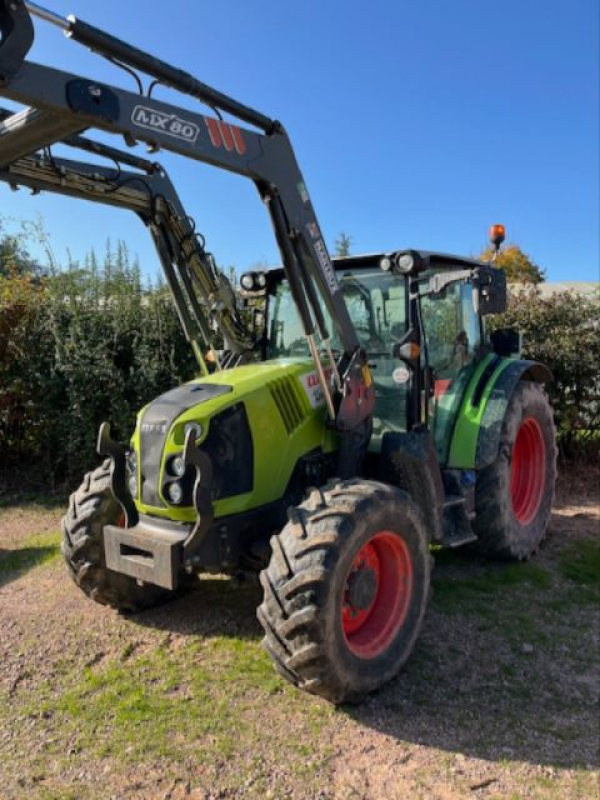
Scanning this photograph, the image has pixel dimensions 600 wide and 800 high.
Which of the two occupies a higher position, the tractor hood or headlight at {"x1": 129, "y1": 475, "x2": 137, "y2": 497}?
the tractor hood

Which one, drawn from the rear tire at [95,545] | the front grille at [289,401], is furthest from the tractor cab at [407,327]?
the rear tire at [95,545]

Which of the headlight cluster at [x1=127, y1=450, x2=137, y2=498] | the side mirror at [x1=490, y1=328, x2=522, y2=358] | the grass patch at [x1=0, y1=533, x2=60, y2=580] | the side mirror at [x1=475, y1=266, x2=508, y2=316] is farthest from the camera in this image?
the side mirror at [x1=490, y1=328, x2=522, y2=358]

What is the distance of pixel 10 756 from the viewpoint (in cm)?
282

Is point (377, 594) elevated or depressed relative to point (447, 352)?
depressed

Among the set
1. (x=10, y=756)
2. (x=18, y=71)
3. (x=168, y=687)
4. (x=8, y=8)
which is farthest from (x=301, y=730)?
(x=8, y=8)

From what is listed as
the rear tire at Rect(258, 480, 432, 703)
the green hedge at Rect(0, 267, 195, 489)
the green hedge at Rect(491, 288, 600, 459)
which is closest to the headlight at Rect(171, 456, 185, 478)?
the rear tire at Rect(258, 480, 432, 703)

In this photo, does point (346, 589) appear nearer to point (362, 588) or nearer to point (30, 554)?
point (362, 588)

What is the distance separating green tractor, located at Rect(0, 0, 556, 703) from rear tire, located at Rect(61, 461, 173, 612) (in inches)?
0.5

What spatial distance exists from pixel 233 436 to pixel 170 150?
4.77 ft

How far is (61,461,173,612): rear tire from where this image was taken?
3902 millimetres

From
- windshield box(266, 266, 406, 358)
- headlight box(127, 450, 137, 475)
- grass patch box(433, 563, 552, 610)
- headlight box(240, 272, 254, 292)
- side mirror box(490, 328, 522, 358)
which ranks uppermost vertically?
headlight box(240, 272, 254, 292)

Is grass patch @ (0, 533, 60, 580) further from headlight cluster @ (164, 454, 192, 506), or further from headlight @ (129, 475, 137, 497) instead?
headlight cluster @ (164, 454, 192, 506)

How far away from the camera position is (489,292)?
4242mm

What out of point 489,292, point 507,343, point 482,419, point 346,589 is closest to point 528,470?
point 507,343
